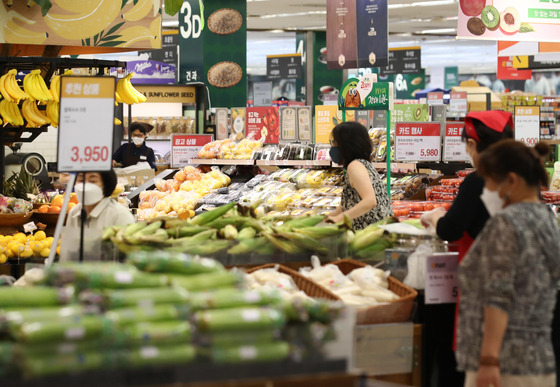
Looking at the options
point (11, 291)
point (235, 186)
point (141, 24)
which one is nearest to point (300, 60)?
point (235, 186)

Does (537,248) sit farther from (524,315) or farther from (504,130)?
(504,130)

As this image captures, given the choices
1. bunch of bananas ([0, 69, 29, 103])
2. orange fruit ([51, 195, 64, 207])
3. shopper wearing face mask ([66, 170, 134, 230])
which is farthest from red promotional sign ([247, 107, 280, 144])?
shopper wearing face mask ([66, 170, 134, 230])

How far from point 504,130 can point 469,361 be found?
3.57 feet

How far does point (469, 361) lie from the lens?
266 centimetres

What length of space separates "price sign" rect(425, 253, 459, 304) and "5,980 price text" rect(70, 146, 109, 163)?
1.51 m

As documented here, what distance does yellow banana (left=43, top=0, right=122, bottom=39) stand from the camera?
5.18 meters

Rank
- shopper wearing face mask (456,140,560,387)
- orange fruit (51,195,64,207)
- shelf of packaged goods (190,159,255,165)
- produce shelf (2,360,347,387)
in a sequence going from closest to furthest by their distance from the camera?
produce shelf (2,360,347,387), shopper wearing face mask (456,140,560,387), orange fruit (51,195,64,207), shelf of packaged goods (190,159,255,165)

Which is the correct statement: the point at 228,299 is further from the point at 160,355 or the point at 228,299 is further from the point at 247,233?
the point at 247,233

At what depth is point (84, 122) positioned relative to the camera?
331 cm

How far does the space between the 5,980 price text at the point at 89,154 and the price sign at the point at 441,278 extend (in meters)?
1.51

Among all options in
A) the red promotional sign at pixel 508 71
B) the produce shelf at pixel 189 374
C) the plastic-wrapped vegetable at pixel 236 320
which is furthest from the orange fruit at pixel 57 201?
the red promotional sign at pixel 508 71

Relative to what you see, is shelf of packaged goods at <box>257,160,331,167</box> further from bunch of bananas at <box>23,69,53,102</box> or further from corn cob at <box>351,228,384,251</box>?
corn cob at <box>351,228,384,251</box>

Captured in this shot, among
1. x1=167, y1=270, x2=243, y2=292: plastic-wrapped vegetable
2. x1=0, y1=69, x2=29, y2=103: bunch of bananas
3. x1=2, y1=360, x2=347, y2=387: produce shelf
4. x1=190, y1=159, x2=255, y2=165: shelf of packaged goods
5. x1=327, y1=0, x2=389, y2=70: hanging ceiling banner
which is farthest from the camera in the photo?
x1=327, y1=0, x2=389, y2=70: hanging ceiling banner

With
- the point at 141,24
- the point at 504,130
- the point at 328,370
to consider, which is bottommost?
the point at 328,370
